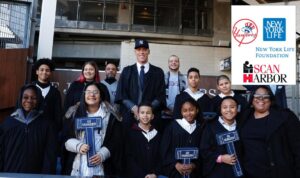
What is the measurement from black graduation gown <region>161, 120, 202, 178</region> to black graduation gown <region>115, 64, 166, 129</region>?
60cm

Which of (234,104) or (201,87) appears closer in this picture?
(234,104)

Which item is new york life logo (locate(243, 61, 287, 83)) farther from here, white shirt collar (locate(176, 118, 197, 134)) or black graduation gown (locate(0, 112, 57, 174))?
black graduation gown (locate(0, 112, 57, 174))

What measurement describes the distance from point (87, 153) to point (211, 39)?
982 centimetres

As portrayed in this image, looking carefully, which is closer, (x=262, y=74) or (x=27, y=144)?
(x=27, y=144)

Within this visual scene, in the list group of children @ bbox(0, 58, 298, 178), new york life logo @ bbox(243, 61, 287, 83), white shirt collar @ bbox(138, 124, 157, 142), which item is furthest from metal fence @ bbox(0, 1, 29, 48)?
new york life logo @ bbox(243, 61, 287, 83)

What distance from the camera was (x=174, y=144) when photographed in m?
3.77

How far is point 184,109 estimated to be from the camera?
3.96 metres

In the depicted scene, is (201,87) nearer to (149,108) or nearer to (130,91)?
(130,91)

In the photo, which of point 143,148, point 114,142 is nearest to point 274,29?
point 143,148

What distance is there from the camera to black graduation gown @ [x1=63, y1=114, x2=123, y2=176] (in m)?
3.47

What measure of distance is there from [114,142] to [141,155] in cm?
47

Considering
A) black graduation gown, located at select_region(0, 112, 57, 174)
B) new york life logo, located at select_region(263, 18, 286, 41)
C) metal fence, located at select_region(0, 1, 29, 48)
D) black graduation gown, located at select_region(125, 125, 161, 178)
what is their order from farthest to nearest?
metal fence, located at select_region(0, 1, 29, 48), new york life logo, located at select_region(263, 18, 286, 41), black graduation gown, located at select_region(125, 125, 161, 178), black graduation gown, located at select_region(0, 112, 57, 174)

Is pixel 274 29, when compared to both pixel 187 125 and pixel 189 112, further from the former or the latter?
pixel 187 125

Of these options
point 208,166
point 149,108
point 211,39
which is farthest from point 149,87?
point 211,39
